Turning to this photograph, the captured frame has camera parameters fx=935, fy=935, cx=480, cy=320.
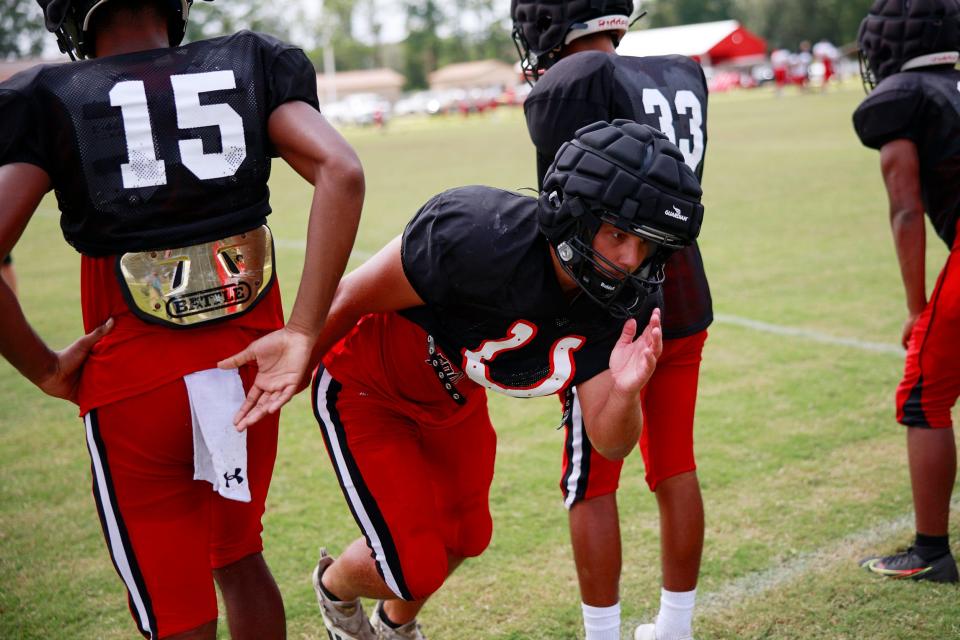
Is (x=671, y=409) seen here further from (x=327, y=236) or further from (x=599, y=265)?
(x=327, y=236)

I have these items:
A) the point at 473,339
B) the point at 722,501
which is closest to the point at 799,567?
the point at 722,501

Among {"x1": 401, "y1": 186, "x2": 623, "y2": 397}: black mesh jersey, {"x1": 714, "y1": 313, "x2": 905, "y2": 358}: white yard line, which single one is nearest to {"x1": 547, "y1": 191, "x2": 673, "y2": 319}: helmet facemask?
{"x1": 401, "y1": 186, "x2": 623, "y2": 397}: black mesh jersey

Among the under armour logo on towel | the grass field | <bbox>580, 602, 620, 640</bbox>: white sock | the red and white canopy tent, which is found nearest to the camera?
the under armour logo on towel

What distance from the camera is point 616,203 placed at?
2250mm

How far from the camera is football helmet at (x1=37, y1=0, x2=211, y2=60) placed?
210 centimetres

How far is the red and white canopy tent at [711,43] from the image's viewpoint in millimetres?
59656

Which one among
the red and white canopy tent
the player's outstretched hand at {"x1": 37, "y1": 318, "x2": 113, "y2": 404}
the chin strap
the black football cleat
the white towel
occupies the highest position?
the chin strap

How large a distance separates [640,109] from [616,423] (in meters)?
1.06

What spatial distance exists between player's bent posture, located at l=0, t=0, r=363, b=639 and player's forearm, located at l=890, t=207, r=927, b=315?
7.29ft

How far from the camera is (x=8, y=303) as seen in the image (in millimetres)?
2129

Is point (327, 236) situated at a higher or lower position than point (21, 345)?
higher

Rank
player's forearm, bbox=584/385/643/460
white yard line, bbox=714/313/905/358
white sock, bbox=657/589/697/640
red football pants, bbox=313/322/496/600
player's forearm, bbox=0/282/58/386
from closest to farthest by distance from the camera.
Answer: player's forearm, bbox=0/282/58/386 < player's forearm, bbox=584/385/643/460 < red football pants, bbox=313/322/496/600 < white sock, bbox=657/589/697/640 < white yard line, bbox=714/313/905/358

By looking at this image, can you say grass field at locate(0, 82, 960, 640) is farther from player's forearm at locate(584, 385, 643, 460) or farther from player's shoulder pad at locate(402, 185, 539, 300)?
player's shoulder pad at locate(402, 185, 539, 300)

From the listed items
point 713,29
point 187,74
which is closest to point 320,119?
point 187,74
